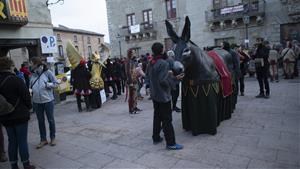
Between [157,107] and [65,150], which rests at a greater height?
[157,107]

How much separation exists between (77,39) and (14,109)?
43.3 meters

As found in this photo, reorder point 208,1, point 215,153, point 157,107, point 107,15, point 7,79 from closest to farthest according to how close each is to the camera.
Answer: point 7,79
point 215,153
point 157,107
point 208,1
point 107,15

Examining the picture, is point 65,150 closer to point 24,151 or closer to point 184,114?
point 24,151

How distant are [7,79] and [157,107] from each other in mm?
2508

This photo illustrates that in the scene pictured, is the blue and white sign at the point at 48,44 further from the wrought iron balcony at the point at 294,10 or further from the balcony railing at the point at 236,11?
the wrought iron balcony at the point at 294,10

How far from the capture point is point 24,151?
159 inches

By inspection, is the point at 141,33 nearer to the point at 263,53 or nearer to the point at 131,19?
→ the point at 131,19

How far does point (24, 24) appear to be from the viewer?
1037 cm

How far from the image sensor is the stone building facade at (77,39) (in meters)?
40.5

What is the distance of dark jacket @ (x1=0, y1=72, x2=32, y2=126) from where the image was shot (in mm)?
3838

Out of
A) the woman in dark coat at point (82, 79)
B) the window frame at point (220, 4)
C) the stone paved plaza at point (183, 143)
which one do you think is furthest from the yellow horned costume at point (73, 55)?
the window frame at point (220, 4)

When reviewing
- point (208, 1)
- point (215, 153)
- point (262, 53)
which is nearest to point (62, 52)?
point (208, 1)

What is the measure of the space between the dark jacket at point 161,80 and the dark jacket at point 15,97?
211 centimetres

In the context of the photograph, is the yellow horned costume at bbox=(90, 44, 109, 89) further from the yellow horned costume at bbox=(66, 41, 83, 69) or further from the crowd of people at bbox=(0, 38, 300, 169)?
the crowd of people at bbox=(0, 38, 300, 169)
